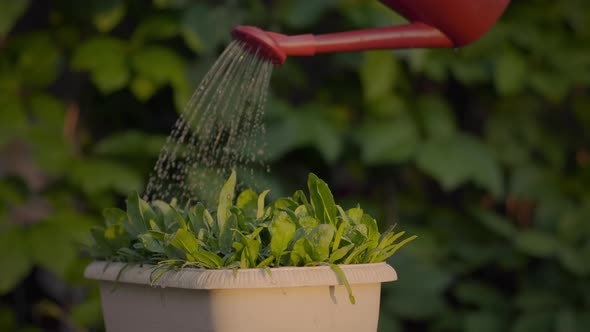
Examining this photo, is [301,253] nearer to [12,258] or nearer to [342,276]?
[342,276]

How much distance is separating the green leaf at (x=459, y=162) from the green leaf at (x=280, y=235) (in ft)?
4.09

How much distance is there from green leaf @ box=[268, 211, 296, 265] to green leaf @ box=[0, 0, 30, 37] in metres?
1.23

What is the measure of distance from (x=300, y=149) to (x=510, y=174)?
2.11 ft

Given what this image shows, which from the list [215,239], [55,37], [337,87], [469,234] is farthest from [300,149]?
[215,239]

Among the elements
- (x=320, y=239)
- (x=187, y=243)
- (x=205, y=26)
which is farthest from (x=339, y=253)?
(x=205, y=26)

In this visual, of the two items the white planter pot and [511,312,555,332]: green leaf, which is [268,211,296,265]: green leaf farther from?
[511,312,555,332]: green leaf

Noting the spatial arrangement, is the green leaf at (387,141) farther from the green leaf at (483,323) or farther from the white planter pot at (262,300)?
the white planter pot at (262,300)

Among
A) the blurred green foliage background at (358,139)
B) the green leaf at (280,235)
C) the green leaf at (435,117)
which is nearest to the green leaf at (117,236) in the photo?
the green leaf at (280,235)

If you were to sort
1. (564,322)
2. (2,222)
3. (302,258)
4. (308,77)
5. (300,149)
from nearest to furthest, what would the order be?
(302,258)
(2,222)
(564,322)
(300,149)
(308,77)

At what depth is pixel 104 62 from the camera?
6.31 feet

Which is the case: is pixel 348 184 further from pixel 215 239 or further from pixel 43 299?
pixel 215 239

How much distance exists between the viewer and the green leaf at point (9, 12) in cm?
183

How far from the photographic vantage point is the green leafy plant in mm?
845

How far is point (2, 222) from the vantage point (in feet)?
6.11
